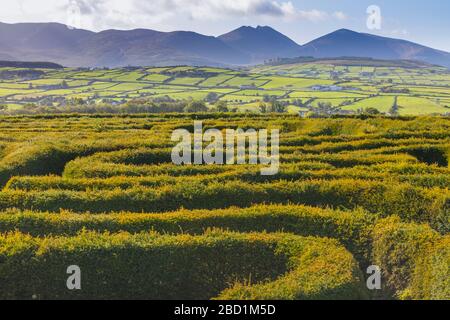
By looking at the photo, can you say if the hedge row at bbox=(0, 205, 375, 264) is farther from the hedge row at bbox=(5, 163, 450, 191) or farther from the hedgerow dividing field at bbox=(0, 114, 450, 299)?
the hedge row at bbox=(5, 163, 450, 191)

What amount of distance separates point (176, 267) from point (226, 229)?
361 cm

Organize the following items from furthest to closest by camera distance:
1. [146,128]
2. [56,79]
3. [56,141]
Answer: [56,79], [146,128], [56,141]

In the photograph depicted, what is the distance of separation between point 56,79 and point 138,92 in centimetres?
4514

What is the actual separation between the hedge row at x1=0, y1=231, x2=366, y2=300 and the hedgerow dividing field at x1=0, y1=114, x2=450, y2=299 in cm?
4

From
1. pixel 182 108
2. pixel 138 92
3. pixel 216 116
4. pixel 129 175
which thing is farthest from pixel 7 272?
pixel 138 92

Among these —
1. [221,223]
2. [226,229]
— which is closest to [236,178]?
[221,223]

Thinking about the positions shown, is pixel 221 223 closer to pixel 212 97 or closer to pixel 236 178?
pixel 236 178

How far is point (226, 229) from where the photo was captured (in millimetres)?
17484

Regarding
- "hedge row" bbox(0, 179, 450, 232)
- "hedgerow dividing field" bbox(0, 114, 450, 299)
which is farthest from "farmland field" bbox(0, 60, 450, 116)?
"hedge row" bbox(0, 179, 450, 232)

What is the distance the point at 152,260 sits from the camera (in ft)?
47.3

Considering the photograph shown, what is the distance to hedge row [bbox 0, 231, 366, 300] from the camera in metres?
13.2

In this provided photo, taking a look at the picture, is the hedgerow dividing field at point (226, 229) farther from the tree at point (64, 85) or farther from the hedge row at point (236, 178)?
A: the tree at point (64, 85)

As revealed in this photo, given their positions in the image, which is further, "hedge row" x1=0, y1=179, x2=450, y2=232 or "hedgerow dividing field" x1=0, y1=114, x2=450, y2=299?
"hedge row" x1=0, y1=179, x2=450, y2=232
